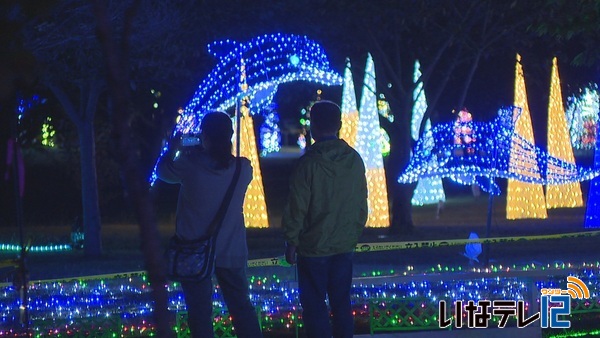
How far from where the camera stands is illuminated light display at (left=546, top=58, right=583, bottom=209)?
30.7 meters

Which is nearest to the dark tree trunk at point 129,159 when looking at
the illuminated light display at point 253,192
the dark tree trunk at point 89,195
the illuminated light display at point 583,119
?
the dark tree trunk at point 89,195

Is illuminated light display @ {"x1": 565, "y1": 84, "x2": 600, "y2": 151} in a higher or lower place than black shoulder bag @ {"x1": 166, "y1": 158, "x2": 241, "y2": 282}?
higher

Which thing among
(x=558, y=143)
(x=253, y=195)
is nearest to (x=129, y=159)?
(x=253, y=195)

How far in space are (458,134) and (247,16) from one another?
13.7ft

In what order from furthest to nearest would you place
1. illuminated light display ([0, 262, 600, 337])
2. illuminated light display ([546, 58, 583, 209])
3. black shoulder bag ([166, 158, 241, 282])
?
illuminated light display ([546, 58, 583, 209]), illuminated light display ([0, 262, 600, 337]), black shoulder bag ([166, 158, 241, 282])

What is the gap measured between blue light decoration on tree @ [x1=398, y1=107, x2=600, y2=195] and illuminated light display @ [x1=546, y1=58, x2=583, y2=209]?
8481mm

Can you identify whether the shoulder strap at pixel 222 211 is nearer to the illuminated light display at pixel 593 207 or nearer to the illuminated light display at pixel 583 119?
the illuminated light display at pixel 593 207

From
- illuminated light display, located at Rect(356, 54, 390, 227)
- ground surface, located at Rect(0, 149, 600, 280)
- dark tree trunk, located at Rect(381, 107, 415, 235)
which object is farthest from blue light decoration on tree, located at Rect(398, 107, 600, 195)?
illuminated light display, located at Rect(356, 54, 390, 227)

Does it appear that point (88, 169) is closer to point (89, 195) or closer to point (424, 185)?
point (89, 195)

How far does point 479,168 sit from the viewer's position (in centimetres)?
1811

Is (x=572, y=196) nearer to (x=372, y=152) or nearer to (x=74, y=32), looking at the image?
(x=372, y=152)

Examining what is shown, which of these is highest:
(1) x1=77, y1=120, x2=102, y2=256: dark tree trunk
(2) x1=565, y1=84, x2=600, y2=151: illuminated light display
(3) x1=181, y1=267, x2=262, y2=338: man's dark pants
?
(2) x1=565, y1=84, x2=600, y2=151: illuminated light display

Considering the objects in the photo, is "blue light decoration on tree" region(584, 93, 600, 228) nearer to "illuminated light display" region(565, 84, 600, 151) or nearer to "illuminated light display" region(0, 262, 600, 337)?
"illuminated light display" region(0, 262, 600, 337)

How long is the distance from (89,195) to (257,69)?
12.9 feet
